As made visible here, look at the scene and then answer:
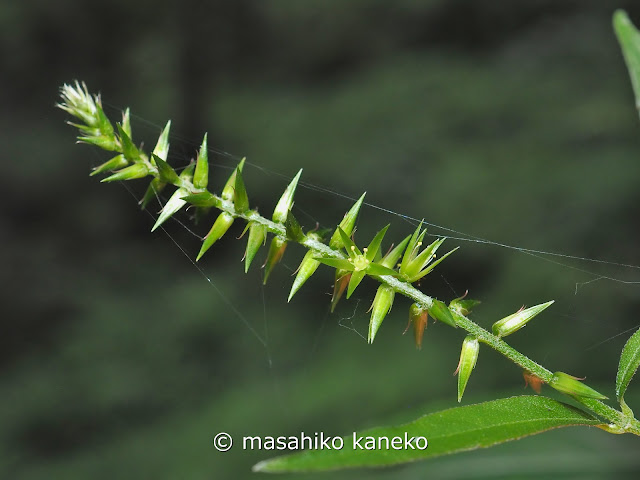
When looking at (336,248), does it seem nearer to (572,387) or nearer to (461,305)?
(461,305)

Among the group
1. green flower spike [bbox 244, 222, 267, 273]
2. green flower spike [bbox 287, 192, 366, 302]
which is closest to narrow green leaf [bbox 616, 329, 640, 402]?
green flower spike [bbox 287, 192, 366, 302]

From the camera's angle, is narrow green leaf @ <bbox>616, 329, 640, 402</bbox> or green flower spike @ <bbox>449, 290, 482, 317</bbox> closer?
green flower spike @ <bbox>449, 290, 482, 317</bbox>

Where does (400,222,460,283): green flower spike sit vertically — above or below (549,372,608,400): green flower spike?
above

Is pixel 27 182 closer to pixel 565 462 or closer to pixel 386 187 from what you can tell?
pixel 386 187

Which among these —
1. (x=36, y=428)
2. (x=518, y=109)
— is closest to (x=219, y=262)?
(x=36, y=428)

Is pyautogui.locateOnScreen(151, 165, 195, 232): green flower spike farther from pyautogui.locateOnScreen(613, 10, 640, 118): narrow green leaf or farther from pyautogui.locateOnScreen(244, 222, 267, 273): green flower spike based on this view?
pyautogui.locateOnScreen(613, 10, 640, 118): narrow green leaf

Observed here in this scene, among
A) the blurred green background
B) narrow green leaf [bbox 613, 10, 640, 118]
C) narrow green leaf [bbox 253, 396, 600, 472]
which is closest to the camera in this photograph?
narrow green leaf [bbox 253, 396, 600, 472]
